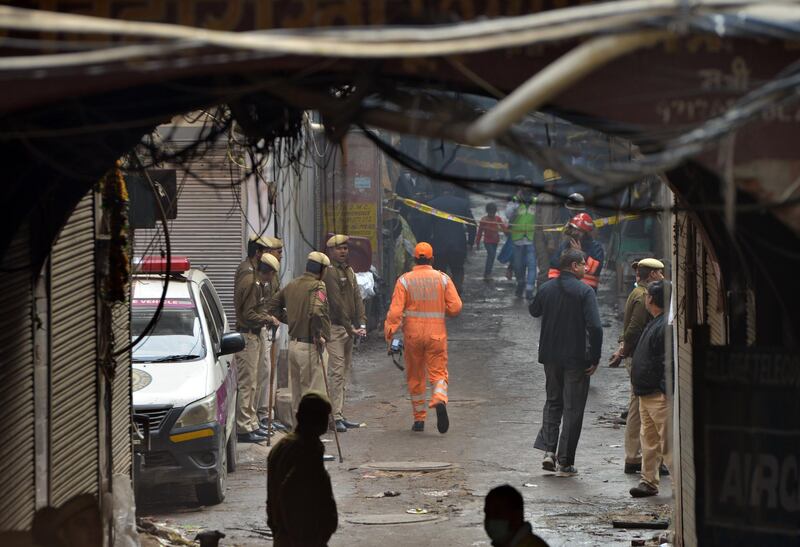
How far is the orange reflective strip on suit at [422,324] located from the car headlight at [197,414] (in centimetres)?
399

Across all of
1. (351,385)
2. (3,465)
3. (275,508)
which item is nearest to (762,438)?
(275,508)

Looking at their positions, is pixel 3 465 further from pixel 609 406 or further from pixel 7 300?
pixel 609 406

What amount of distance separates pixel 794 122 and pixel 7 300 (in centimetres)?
433

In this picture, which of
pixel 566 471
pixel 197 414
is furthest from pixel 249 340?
pixel 566 471

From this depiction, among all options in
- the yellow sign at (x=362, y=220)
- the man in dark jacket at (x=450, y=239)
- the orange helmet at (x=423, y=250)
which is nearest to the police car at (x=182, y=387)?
the orange helmet at (x=423, y=250)

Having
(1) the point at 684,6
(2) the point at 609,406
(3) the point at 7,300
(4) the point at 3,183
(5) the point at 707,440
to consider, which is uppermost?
(1) the point at 684,6

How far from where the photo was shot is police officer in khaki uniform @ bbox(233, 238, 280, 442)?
49.0ft

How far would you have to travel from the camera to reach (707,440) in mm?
6973

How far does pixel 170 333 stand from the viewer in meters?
12.7

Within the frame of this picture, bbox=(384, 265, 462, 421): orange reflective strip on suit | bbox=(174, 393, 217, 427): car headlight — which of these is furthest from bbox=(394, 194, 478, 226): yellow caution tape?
bbox=(174, 393, 217, 427): car headlight

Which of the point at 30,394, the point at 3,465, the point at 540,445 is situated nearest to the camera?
the point at 3,465

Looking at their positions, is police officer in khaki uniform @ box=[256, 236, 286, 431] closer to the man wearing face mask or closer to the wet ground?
the wet ground

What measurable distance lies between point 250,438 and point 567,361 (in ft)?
12.9

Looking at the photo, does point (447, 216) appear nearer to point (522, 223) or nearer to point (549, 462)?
point (522, 223)
